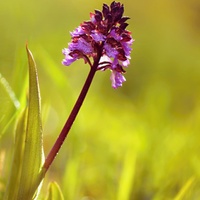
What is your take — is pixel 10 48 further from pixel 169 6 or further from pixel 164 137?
pixel 169 6

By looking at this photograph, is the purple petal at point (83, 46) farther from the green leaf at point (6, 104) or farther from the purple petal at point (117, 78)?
the green leaf at point (6, 104)

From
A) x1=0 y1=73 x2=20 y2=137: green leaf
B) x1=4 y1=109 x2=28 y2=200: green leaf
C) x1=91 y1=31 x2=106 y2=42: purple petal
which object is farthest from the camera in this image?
x1=0 y1=73 x2=20 y2=137: green leaf

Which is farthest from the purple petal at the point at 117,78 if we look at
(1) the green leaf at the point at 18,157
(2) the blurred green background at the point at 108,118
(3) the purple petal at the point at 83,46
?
(2) the blurred green background at the point at 108,118

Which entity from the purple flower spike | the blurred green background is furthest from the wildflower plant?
the blurred green background

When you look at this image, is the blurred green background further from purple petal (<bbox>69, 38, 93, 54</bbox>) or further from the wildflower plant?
purple petal (<bbox>69, 38, 93, 54</bbox>)

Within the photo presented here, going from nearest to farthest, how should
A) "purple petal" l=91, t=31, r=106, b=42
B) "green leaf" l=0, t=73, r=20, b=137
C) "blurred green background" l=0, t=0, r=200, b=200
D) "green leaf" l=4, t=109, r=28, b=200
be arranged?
"purple petal" l=91, t=31, r=106, b=42 → "green leaf" l=4, t=109, r=28, b=200 → "green leaf" l=0, t=73, r=20, b=137 → "blurred green background" l=0, t=0, r=200, b=200

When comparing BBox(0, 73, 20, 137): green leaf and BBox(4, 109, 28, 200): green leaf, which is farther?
BBox(0, 73, 20, 137): green leaf

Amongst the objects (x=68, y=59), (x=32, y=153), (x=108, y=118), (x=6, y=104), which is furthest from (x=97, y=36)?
(x=108, y=118)

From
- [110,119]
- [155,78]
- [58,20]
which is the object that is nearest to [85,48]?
[110,119]
